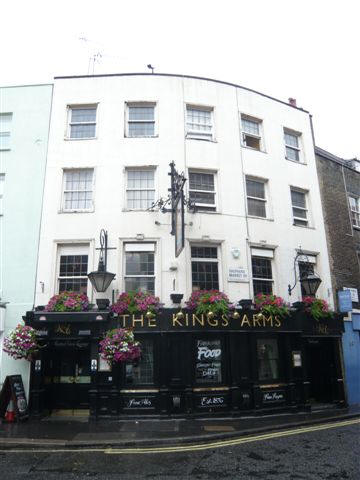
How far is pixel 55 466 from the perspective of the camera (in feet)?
24.8

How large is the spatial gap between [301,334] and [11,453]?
984 centimetres

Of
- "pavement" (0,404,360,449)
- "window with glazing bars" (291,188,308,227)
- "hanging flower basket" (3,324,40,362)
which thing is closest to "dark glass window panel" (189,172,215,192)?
"window with glazing bars" (291,188,308,227)

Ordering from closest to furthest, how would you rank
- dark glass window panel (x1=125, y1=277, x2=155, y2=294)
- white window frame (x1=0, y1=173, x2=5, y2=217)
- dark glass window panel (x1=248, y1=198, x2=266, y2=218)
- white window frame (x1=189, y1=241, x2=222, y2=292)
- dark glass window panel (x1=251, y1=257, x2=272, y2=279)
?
dark glass window panel (x1=125, y1=277, x2=155, y2=294) → white window frame (x1=189, y1=241, x2=222, y2=292) → white window frame (x1=0, y1=173, x2=5, y2=217) → dark glass window panel (x1=251, y1=257, x2=272, y2=279) → dark glass window panel (x1=248, y1=198, x2=266, y2=218)

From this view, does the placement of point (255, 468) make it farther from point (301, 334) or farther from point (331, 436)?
point (301, 334)

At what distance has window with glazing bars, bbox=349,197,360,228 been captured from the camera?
61.2ft

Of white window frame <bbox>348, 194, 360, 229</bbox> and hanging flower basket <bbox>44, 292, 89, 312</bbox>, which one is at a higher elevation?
white window frame <bbox>348, 194, 360, 229</bbox>

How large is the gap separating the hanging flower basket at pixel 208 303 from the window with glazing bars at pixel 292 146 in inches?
315

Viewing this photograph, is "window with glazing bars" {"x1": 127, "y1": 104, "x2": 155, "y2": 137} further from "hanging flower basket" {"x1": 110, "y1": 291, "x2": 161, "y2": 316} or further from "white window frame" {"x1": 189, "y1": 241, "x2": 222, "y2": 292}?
"hanging flower basket" {"x1": 110, "y1": 291, "x2": 161, "y2": 316}

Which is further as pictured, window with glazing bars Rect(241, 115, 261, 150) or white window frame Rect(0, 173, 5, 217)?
window with glazing bars Rect(241, 115, 261, 150)

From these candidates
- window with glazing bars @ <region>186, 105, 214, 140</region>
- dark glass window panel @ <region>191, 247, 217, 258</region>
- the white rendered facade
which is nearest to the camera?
the white rendered facade

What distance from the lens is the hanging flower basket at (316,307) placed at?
47.0ft

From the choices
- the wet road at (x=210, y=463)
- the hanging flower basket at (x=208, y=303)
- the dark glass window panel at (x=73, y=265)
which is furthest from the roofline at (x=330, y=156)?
the wet road at (x=210, y=463)

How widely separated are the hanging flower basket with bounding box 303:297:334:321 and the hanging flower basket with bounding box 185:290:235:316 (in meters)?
3.42

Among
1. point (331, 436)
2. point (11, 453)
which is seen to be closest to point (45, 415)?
point (11, 453)
